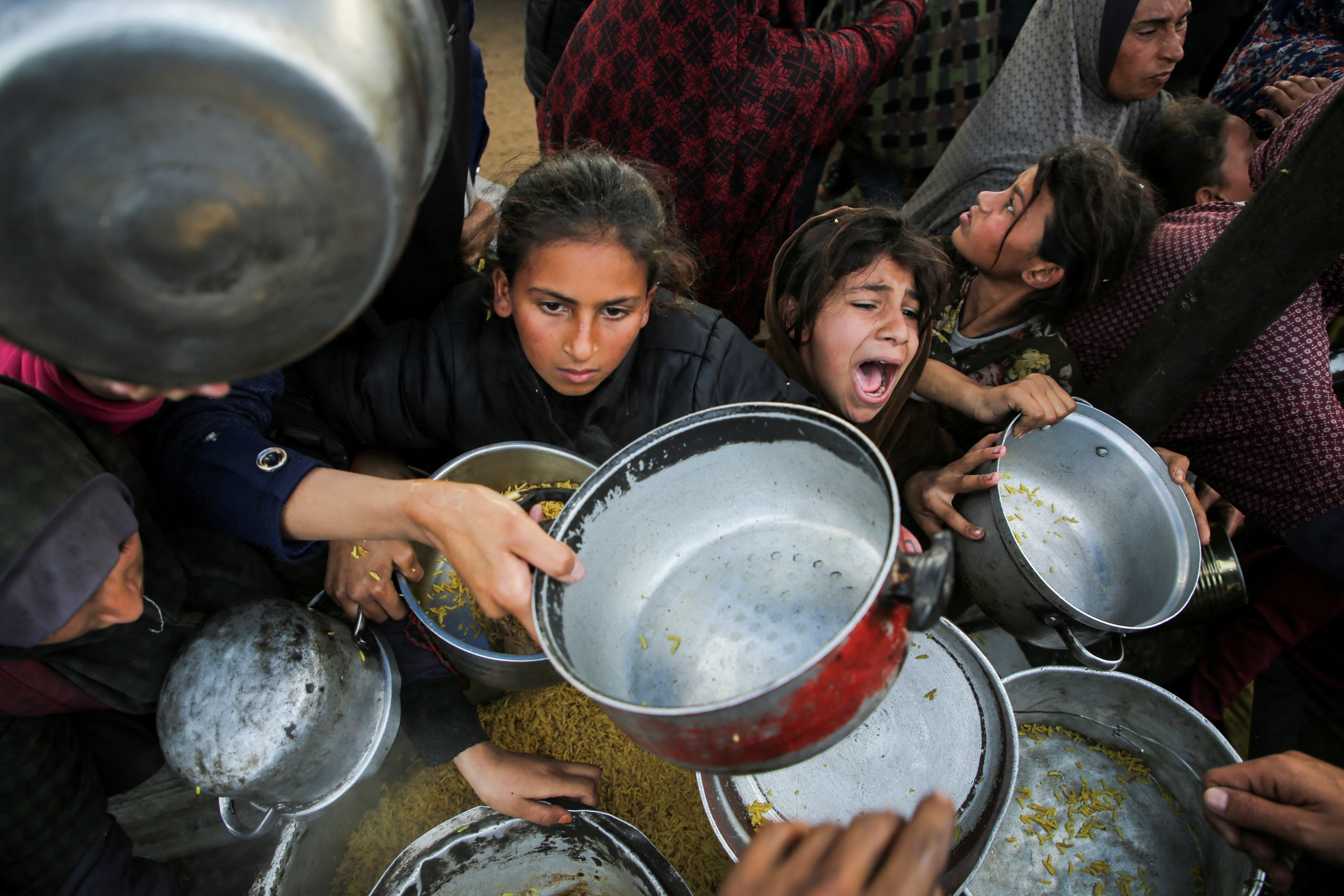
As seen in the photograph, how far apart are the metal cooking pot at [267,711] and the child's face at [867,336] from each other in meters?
1.45

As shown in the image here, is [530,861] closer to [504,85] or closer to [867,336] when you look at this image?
[867,336]

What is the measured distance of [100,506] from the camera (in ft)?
3.44

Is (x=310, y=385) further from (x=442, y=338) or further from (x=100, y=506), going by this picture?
(x=100, y=506)

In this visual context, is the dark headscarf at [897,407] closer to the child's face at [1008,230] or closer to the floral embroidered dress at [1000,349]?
the floral embroidered dress at [1000,349]

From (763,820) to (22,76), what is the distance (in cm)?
155

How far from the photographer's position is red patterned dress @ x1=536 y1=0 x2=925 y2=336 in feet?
6.95

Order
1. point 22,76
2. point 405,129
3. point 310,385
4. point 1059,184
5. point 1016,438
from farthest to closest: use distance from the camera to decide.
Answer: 1. point 1059,184
2. point 1016,438
3. point 310,385
4. point 405,129
5. point 22,76

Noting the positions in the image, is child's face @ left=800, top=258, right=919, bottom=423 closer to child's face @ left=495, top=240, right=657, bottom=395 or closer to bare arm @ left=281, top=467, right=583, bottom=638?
child's face @ left=495, top=240, right=657, bottom=395

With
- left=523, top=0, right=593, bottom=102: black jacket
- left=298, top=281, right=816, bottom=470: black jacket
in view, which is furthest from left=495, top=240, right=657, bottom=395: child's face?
left=523, top=0, right=593, bottom=102: black jacket

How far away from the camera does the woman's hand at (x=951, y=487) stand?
1.71 meters

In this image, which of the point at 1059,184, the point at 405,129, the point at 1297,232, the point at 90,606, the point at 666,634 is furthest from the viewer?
the point at 1059,184

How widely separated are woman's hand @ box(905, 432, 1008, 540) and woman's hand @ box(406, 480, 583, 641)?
1142mm

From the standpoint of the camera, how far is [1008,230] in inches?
87.5

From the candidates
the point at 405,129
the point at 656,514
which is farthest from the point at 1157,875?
the point at 405,129
